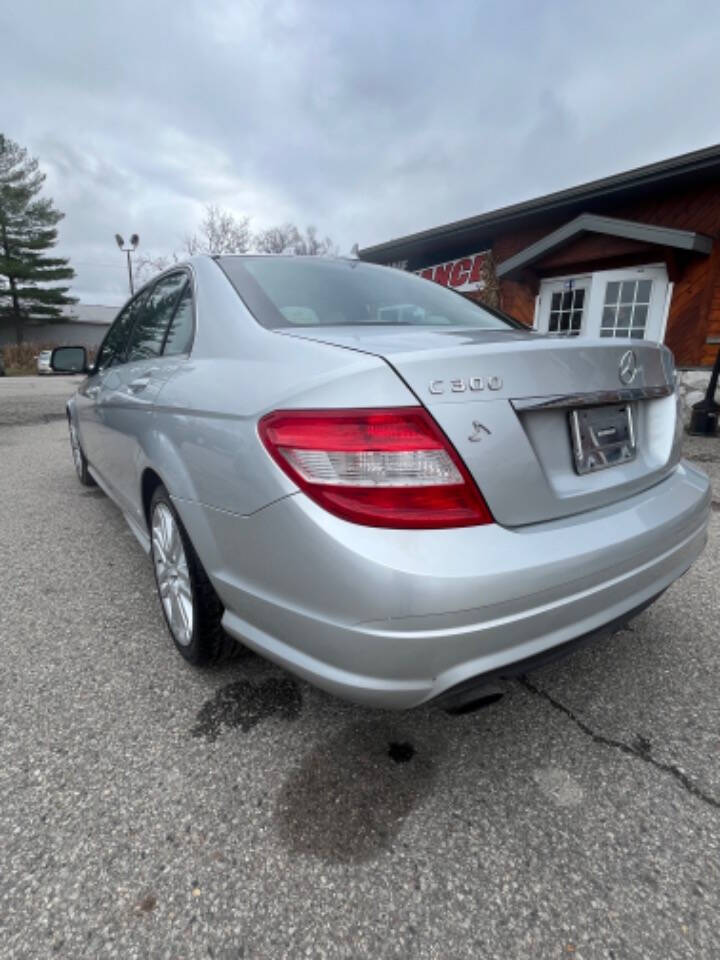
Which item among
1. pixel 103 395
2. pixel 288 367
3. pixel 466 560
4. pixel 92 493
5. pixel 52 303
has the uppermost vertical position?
pixel 52 303

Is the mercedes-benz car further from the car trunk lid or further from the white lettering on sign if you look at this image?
the white lettering on sign

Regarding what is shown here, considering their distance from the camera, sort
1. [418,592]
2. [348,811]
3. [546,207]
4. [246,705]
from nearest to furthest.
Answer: [418,592]
[348,811]
[246,705]
[546,207]

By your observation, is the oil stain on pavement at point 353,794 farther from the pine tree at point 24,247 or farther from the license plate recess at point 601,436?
the pine tree at point 24,247

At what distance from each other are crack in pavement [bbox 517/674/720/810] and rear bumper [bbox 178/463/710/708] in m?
0.28

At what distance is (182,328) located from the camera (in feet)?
6.83

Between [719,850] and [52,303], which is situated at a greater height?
[52,303]

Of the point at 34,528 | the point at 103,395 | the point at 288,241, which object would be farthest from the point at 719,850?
the point at 288,241

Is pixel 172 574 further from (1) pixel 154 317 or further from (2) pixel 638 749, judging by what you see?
(2) pixel 638 749

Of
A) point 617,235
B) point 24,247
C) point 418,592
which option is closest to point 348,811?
point 418,592

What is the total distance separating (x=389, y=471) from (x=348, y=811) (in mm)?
941

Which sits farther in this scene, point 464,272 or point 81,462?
point 464,272

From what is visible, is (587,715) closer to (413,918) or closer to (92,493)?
(413,918)

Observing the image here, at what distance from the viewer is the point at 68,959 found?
106 cm

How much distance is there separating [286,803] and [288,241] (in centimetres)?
3777
